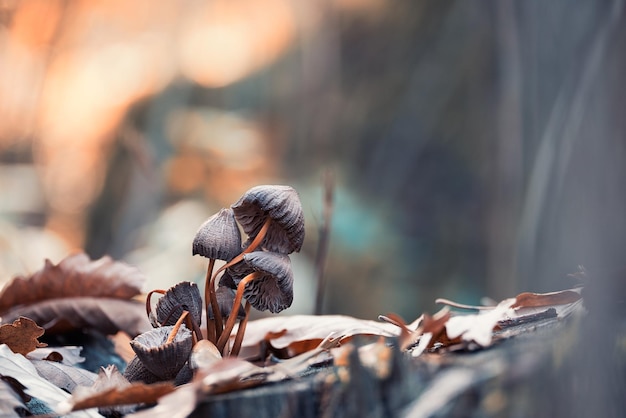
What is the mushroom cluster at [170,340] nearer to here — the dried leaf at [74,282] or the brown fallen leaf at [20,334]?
the brown fallen leaf at [20,334]

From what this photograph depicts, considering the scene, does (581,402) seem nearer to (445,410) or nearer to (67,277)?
(445,410)

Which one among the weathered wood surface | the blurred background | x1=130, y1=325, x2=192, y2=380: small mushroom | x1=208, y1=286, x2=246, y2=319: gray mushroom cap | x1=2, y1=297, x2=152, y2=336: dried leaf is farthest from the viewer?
the blurred background

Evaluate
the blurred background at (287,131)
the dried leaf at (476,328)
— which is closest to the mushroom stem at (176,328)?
the dried leaf at (476,328)

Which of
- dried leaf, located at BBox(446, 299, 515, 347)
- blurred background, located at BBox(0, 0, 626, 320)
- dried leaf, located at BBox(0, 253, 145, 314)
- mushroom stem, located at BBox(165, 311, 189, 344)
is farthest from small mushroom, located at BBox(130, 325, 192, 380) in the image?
blurred background, located at BBox(0, 0, 626, 320)

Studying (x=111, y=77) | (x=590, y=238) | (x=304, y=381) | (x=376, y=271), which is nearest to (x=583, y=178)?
(x=590, y=238)

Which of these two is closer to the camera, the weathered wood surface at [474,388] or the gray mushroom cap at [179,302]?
the weathered wood surface at [474,388]

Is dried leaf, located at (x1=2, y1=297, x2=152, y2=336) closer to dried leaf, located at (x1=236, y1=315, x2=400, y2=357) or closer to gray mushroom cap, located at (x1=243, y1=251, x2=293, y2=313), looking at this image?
dried leaf, located at (x1=236, y1=315, x2=400, y2=357)
